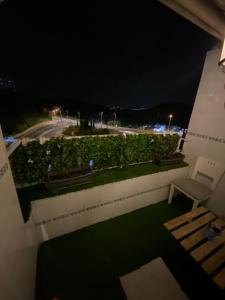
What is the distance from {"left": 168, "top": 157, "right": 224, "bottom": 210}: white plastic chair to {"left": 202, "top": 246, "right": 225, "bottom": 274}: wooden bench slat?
1.07 meters

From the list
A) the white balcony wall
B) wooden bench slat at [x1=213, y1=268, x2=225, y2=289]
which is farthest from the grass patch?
wooden bench slat at [x1=213, y1=268, x2=225, y2=289]

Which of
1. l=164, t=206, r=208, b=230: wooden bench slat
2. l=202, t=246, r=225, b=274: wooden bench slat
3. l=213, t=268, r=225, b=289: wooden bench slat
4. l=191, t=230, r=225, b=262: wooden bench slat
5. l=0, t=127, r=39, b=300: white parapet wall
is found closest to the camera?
l=0, t=127, r=39, b=300: white parapet wall

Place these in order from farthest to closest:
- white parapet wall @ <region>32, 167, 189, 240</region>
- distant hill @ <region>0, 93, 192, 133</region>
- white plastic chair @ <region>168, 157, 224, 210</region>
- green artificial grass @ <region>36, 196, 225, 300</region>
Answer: distant hill @ <region>0, 93, 192, 133</region> < white plastic chair @ <region>168, 157, 224, 210</region> < white parapet wall @ <region>32, 167, 189, 240</region> < green artificial grass @ <region>36, 196, 225, 300</region>

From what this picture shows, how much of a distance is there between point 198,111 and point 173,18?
237 cm

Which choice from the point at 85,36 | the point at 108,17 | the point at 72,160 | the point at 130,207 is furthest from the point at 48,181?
the point at 85,36

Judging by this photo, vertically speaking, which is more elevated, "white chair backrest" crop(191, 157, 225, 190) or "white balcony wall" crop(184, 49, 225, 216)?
"white balcony wall" crop(184, 49, 225, 216)

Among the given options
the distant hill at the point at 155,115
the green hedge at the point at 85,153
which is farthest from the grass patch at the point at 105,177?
the distant hill at the point at 155,115

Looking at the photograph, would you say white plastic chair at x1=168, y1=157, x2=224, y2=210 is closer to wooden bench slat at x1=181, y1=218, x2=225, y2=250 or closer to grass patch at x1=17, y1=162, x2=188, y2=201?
grass patch at x1=17, y1=162, x2=188, y2=201

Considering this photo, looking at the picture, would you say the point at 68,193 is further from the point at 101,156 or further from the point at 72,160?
the point at 101,156

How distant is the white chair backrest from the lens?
3013 millimetres

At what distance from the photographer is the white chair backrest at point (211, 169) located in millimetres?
3013

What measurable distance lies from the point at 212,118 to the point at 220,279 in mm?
3180

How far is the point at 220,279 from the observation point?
1.55m

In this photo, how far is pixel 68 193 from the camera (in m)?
2.42
